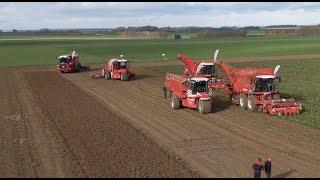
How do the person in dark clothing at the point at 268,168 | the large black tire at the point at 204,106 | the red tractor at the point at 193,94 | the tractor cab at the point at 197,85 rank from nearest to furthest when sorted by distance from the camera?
the person in dark clothing at the point at 268,168
the large black tire at the point at 204,106
the red tractor at the point at 193,94
the tractor cab at the point at 197,85

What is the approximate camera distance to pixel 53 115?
2647 centimetres

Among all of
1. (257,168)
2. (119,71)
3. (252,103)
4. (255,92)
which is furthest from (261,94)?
(119,71)

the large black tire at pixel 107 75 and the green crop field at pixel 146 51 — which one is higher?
the large black tire at pixel 107 75

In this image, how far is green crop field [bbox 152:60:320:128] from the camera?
81.9ft

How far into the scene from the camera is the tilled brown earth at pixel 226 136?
1692 cm

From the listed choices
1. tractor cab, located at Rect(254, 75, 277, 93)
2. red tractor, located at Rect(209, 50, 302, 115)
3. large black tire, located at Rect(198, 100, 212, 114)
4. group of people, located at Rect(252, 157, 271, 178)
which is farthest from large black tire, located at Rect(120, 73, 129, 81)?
group of people, located at Rect(252, 157, 271, 178)

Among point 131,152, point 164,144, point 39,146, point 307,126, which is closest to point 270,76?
point 307,126

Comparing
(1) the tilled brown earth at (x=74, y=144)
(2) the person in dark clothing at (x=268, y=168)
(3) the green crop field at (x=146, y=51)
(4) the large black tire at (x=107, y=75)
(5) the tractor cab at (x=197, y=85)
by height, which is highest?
(5) the tractor cab at (x=197, y=85)

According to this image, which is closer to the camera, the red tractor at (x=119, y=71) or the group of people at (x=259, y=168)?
the group of people at (x=259, y=168)

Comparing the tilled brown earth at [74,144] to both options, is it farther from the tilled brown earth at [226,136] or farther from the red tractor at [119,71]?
the red tractor at [119,71]

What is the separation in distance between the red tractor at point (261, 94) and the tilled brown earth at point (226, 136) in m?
0.58

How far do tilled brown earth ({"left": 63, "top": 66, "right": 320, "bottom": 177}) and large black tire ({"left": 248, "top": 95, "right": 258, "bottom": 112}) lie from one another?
34 cm

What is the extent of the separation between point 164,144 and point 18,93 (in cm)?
1907

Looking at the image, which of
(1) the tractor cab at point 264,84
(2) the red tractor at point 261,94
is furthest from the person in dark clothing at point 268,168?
(1) the tractor cab at point 264,84
